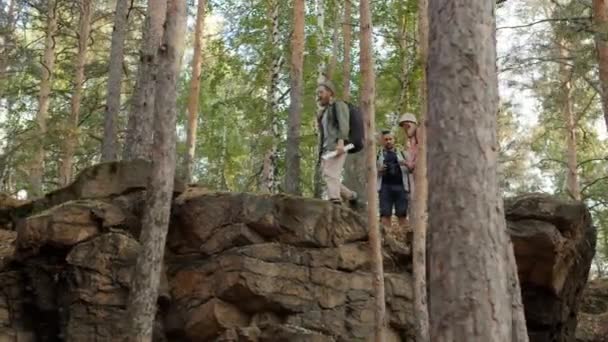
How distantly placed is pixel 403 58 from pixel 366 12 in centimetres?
720

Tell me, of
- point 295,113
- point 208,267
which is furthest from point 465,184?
point 295,113

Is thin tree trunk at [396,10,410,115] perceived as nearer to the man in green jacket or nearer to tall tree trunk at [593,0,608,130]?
tall tree trunk at [593,0,608,130]

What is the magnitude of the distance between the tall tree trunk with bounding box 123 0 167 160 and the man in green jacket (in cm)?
313

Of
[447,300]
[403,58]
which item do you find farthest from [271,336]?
[403,58]

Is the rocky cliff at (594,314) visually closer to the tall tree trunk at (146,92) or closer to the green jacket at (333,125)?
the green jacket at (333,125)

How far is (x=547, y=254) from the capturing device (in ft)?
35.1

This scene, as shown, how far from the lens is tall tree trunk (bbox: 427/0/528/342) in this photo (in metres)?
4.21

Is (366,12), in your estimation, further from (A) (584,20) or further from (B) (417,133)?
(A) (584,20)

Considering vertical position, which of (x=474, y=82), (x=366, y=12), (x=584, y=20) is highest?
(x=584, y=20)

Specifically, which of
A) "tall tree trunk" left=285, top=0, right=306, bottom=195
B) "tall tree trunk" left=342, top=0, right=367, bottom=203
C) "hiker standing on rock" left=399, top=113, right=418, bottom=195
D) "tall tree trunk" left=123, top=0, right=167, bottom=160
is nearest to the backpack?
"hiker standing on rock" left=399, top=113, right=418, bottom=195

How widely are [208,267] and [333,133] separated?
9.11ft

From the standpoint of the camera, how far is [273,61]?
16.8 m

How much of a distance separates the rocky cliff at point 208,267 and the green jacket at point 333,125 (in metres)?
0.98

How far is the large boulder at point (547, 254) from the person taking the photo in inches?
421
